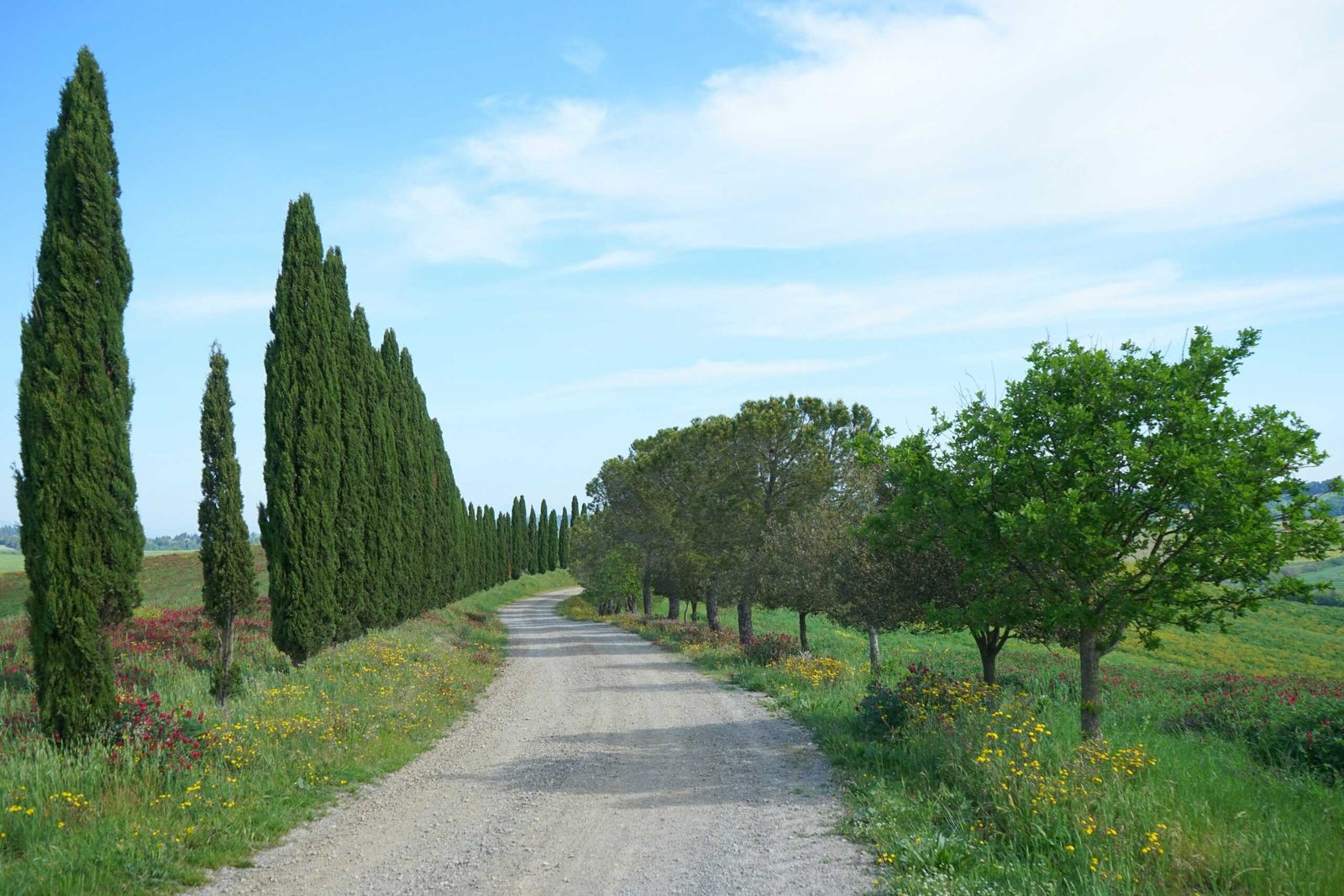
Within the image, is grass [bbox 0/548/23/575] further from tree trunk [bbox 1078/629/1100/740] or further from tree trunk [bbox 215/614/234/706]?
tree trunk [bbox 1078/629/1100/740]

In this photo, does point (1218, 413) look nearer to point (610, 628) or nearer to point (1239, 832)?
point (1239, 832)

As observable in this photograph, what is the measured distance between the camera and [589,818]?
30.6ft

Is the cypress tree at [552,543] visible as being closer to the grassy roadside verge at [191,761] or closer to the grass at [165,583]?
the grass at [165,583]

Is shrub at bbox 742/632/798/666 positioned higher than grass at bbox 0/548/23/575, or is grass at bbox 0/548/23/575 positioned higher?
shrub at bbox 742/632/798/666

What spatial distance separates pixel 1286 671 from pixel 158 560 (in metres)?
67.7

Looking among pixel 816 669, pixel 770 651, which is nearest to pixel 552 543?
pixel 770 651

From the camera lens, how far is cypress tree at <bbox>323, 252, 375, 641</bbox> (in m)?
22.1

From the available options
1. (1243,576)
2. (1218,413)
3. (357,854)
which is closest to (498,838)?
(357,854)

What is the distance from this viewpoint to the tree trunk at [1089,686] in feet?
36.1

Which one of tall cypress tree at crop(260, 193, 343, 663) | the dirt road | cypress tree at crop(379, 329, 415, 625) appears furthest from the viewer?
cypress tree at crop(379, 329, 415, 625)

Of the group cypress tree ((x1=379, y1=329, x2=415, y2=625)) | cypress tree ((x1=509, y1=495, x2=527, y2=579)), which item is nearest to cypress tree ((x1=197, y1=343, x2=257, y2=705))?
cypress tree ((x1=379, y1=329, x2=415, y2=625))

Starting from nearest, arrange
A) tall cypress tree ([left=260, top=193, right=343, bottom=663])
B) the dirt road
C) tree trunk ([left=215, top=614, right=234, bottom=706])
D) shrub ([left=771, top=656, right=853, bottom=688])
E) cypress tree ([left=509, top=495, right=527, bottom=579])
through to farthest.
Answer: the dirt road
tree trunk ([left=215, top=614, right=234, bottom=706])
tall cypress tree ([left=260, top=193, right=343, bottom=663])
shrub ([left=771, top=656, right=853, bottom=688])
cypress tree ([left=509, top=495, right=527, bottom=579])

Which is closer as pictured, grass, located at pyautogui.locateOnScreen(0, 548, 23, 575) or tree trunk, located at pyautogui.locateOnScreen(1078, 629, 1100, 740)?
tree trunk, located at pyautogui.locateOnScreen(1078, 629, 1100, 740)

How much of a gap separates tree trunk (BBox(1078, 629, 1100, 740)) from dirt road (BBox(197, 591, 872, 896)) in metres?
3.58
